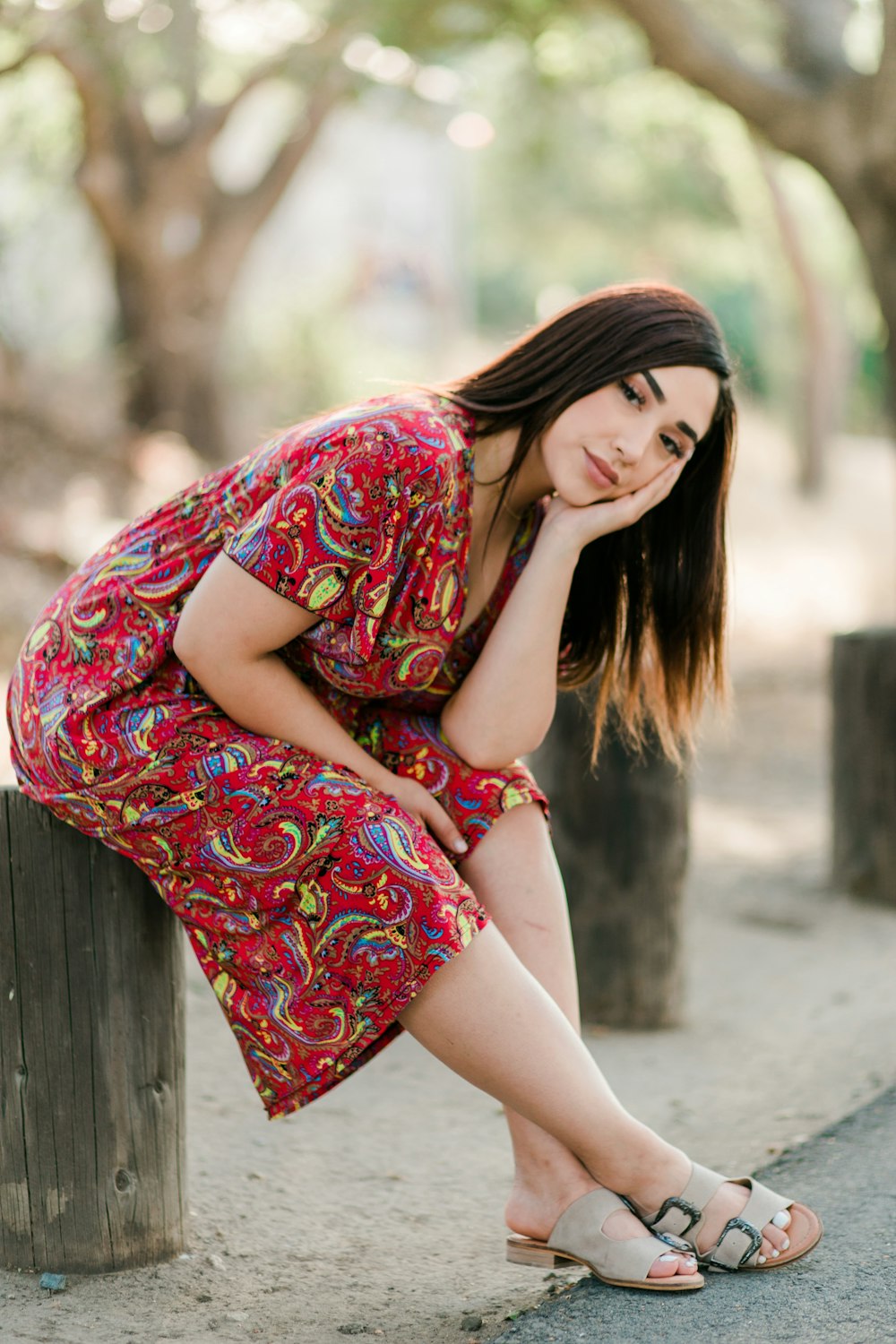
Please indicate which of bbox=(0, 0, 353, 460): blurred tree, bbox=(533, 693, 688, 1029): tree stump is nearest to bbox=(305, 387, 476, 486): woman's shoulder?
bbox=(533, 693, 688, 1029): tree stump

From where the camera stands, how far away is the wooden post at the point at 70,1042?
7.41 feet

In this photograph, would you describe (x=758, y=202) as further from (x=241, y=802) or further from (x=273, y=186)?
(x=241, y=802)

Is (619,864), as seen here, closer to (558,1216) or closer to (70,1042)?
(558,1216)

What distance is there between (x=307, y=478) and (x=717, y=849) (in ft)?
13.6

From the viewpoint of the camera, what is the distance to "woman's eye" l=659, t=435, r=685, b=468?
240 centimetres

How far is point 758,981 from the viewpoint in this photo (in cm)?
429

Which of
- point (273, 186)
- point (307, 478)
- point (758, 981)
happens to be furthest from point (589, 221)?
point (307, 478)

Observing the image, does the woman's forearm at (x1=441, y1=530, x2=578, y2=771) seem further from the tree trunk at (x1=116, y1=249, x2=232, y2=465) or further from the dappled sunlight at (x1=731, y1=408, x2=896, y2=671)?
the tree trunk at (x1=116, y1=249, x2=232, y2=465)

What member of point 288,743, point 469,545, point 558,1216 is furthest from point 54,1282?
point 469,545

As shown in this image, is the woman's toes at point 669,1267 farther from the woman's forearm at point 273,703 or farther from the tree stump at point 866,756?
the tree stump at point 866,756

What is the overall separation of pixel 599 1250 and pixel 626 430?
1.27 m

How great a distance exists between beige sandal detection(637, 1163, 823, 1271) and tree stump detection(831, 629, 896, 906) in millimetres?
Result: 2951

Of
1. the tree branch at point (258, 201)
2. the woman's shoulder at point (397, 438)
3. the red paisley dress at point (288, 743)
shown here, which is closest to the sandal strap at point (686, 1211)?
the red paisley dress at point (288, 743)

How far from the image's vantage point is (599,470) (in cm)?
239
